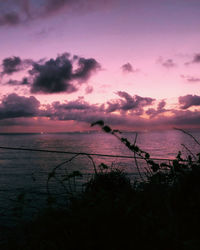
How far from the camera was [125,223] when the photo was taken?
3279 mm

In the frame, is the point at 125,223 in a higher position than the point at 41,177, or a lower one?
higher

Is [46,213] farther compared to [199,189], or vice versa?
[46,213]

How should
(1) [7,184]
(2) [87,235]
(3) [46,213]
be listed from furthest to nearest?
(1) [7,184]
(3) [46,213]
(2) [87,235]

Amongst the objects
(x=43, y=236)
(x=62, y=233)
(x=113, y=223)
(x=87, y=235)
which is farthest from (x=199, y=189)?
(x=43, y=236)

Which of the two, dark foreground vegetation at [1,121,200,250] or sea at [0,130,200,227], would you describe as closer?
dark foreground vegetation at [1,121,200,250]

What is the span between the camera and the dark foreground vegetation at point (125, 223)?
117 inches

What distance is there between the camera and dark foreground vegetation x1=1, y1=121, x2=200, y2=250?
296cm

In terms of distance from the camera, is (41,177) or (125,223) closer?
(125,223)

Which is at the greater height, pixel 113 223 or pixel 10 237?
pixel 113 223

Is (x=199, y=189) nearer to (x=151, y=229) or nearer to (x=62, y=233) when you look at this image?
(x=151, y=229)

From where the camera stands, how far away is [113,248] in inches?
116

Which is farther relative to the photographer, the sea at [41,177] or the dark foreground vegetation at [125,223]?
the sea at [41,177]

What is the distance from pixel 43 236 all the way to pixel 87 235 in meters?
0.71

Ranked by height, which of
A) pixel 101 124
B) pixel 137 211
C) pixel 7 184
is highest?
pixel 101 124
